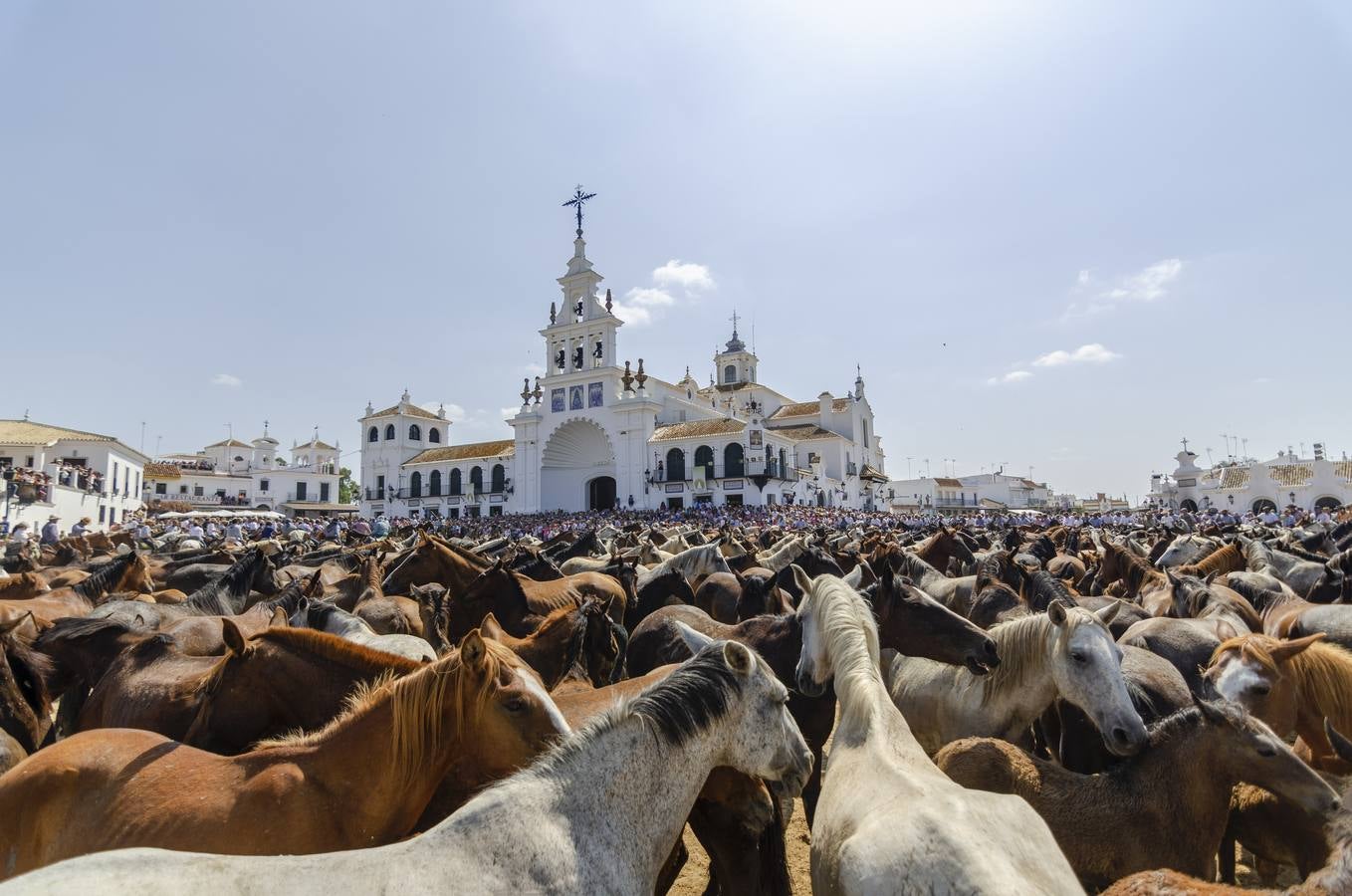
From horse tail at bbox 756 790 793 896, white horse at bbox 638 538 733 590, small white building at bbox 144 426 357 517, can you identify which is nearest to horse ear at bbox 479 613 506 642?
horse tail at bbox 756 790 793 896

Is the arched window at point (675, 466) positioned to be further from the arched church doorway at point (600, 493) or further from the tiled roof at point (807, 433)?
the tiled roof at point (807, 433)

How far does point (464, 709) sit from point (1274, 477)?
7173 centimetres

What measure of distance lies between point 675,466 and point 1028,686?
179ft

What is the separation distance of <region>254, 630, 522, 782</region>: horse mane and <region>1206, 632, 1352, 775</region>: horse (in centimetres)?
427

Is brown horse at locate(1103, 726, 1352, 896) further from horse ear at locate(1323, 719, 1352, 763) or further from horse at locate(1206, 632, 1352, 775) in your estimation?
horse at locate(1206, 632, 1352, 775)

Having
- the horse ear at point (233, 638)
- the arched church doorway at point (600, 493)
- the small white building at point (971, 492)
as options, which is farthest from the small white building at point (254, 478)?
the horse ear at point (233, 638)

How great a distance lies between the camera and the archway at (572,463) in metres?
63.8

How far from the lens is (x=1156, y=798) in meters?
3.54

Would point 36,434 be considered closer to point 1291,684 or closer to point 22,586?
point 22,586

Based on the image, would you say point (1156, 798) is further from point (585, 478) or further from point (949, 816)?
point (585, 478)

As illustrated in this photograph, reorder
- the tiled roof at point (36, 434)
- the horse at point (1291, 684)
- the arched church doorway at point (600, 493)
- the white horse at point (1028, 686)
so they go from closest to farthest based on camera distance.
A: the white horse at point (1028, 686)
the horse at point (1291, 684)
the tiled roof at point (36, 434)
the arched church doorway at point (600, 493)

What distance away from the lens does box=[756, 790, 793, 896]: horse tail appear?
12.8 feet

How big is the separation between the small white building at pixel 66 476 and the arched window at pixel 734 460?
38051mm

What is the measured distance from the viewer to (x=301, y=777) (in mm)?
3047
